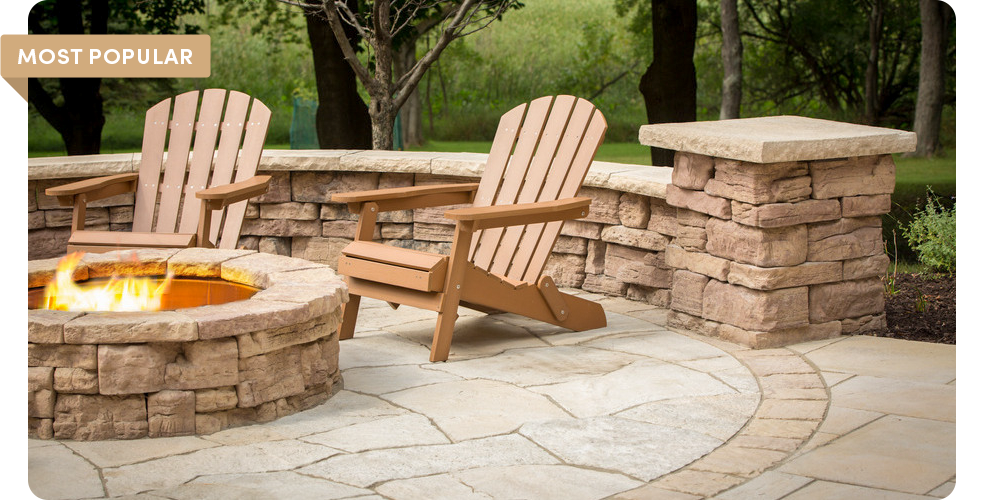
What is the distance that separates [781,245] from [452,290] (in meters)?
1.33

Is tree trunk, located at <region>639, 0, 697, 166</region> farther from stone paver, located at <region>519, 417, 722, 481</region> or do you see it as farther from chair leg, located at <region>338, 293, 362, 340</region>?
stone paver, located at <region>519, 417, 722, 481</region>

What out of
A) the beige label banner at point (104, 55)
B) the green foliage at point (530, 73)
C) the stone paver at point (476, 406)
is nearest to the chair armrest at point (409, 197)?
the stone paver at point (476, 406)

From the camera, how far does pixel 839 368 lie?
3.83m

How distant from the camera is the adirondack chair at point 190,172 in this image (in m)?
4.73

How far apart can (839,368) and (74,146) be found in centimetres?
739

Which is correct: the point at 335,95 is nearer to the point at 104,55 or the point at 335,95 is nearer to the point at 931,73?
the point at 104,55

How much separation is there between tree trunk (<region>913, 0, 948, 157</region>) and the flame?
9327mm

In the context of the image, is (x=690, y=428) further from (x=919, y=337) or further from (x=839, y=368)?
(x=919, y=337)

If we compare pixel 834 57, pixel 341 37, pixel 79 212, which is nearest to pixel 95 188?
pixel 79 212

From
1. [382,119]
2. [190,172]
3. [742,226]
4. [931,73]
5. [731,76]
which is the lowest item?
[742,226]

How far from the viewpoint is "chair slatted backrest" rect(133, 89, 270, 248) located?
4.86 metres

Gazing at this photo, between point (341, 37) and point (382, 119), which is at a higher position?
point (341, 37)

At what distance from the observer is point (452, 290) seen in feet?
12.8

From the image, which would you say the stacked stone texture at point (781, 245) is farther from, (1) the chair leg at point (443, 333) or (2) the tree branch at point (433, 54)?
(2) the tree branch at point (433, 54)
